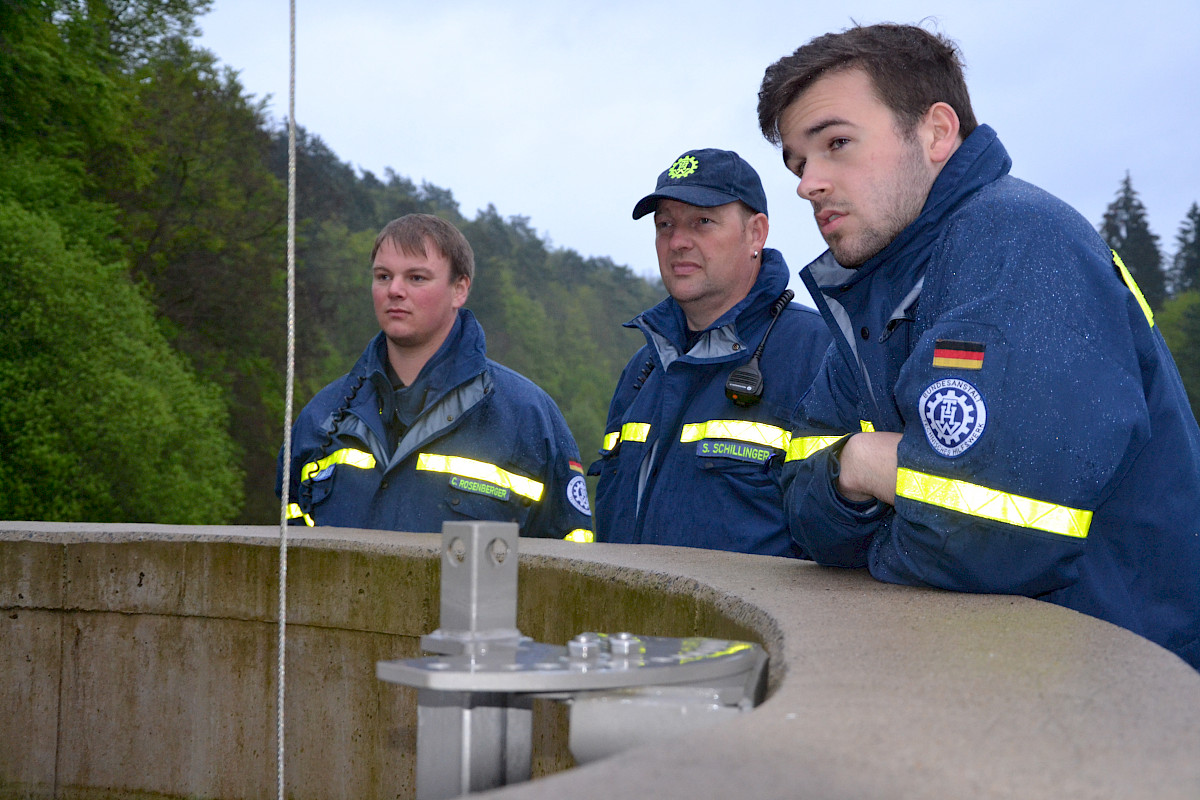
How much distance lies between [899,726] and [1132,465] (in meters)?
1.20

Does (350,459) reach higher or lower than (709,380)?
lower

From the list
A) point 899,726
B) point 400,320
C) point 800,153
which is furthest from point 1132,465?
point 400,320

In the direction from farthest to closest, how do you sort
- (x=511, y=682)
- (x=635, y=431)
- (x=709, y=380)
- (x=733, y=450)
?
(x=635, y=431) < (x=709, y=380) < (x=733, y=450) < (x=511, y=682)

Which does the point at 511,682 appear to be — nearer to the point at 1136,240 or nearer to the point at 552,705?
the point at 552,705

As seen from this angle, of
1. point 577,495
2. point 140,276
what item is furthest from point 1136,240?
point 577,495

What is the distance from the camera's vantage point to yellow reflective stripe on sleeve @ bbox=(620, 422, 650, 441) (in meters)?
4.27

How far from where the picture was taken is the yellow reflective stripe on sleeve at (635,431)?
4273 millimetres

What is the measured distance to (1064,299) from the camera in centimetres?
211

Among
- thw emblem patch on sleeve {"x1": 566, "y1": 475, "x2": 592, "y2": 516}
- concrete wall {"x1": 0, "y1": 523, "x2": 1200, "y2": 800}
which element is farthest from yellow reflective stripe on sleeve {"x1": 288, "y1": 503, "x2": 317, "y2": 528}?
thw emblem patch on sleeve {"x1": 566, "y1": 475, "x2": 592, "y2": 516}

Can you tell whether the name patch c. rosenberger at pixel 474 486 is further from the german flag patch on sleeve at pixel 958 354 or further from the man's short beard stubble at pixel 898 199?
the german flag patch on sleeve at pixel 958 354

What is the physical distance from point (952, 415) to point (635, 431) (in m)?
2.25

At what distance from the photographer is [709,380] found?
419 cm

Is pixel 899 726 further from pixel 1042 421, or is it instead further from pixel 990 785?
pixel 1042 421

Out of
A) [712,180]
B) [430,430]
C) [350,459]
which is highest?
[712,180]
